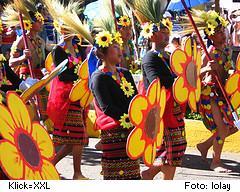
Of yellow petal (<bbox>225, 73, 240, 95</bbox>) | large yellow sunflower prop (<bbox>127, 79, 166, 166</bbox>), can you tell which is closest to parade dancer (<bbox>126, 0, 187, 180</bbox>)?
large yellow sunflower prop (<bbox>127, 79, 166, 166</bbox>)

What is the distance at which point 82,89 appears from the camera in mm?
5887

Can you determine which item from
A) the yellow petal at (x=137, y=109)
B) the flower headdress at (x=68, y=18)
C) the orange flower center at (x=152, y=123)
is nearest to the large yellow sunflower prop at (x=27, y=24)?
the flower headdress at (x=68, y=18)

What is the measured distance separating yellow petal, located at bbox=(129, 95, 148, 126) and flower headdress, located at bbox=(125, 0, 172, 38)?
1.17m

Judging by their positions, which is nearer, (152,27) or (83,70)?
(152,27)

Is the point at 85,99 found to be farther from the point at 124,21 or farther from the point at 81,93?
the point at 124,21

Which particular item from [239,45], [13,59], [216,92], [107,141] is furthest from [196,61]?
[239,45]

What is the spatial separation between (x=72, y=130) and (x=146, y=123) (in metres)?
1.77

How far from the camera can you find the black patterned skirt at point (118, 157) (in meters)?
4.51

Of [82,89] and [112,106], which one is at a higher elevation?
[112,106]

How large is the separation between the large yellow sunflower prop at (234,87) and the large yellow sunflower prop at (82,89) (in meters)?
1.45

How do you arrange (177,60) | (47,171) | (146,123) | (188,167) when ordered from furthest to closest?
(188,167) → (177,60) → (146,123) → (47,171)

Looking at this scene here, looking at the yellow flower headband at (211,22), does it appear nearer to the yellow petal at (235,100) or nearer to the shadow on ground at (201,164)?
the yellow petal at (235,100)

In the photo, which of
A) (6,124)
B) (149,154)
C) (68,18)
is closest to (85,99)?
(68,18)

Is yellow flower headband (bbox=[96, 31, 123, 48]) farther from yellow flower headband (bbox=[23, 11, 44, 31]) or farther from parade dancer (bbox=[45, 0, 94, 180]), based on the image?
yellow flower headband (bbox=[23, 11, 44, 31])
